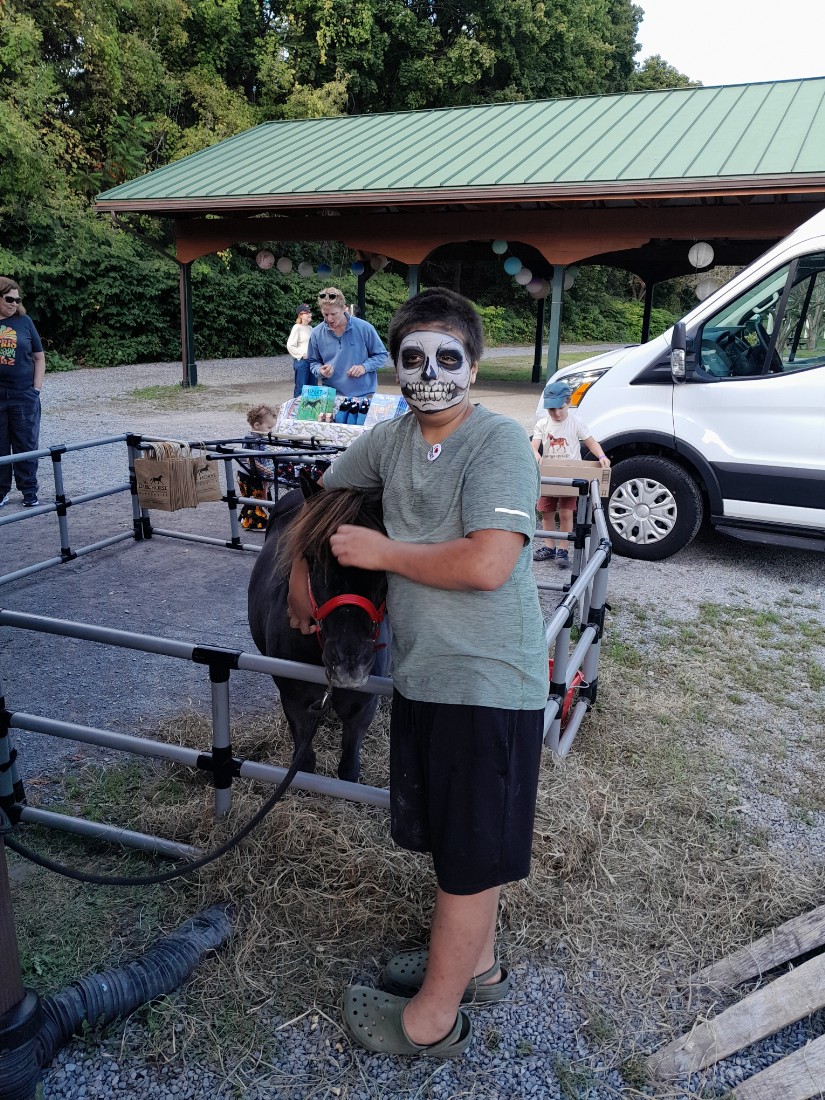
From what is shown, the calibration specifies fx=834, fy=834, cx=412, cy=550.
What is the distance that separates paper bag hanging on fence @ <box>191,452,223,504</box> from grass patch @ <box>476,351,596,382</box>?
14112 millimetres

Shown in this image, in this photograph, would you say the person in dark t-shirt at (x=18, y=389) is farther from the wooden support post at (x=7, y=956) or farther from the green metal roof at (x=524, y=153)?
the green metal roof at (x=524, y=153)

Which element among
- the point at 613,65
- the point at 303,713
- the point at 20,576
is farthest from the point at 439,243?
the point at 613,65

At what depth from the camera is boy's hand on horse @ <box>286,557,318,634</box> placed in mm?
2246

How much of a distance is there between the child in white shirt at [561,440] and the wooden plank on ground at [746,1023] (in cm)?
443

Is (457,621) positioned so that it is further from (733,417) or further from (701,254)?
(701,254)

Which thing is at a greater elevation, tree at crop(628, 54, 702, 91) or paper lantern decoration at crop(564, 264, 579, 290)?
tree at crop(628, 54, 702, 91)

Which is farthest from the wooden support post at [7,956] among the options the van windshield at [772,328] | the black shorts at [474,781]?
the van windshield at [772,328]

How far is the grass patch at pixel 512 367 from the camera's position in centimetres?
2161

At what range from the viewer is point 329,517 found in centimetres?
216

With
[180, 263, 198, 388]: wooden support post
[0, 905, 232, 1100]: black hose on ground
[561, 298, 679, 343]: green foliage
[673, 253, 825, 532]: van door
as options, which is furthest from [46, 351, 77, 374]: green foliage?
[561, 298, 679, 343]: green foliage

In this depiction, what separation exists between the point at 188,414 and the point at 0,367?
6655 millimetres

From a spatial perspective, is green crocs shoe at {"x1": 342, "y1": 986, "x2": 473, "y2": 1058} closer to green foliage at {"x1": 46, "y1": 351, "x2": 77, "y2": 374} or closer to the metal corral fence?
the metal corral fence

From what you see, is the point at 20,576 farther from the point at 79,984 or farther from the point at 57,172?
the point at 57,172

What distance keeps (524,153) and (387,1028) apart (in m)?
13.8
